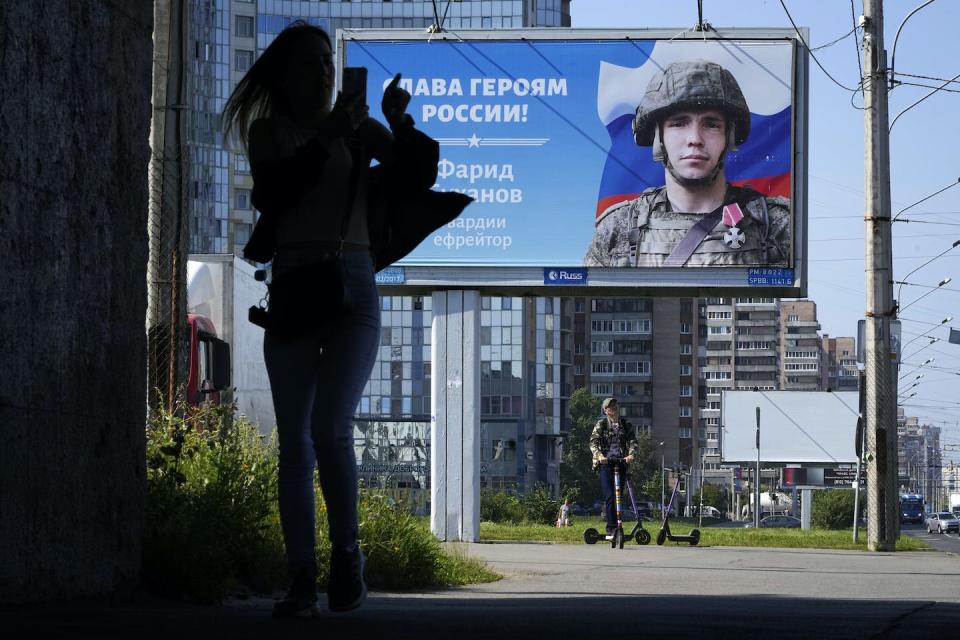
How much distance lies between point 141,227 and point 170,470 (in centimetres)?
155

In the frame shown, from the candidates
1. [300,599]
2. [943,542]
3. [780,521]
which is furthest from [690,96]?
[780,521]

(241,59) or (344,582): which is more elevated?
(241,59)

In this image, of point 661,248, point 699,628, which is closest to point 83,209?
point 699,628

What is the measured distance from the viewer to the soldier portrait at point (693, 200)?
19.3m

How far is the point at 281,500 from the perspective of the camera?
17.6 feet

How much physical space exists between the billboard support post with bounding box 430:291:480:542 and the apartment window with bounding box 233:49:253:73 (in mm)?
123755

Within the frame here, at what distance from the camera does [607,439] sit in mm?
18078

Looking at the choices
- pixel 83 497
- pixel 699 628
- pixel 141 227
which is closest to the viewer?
pixel 699 628

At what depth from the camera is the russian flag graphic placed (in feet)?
63.4

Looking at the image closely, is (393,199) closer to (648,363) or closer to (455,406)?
(455,406)

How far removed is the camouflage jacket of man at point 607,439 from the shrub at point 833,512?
53.3 metres

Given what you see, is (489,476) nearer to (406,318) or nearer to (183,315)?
(406,318)

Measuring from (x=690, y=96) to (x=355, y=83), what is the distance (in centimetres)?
1479

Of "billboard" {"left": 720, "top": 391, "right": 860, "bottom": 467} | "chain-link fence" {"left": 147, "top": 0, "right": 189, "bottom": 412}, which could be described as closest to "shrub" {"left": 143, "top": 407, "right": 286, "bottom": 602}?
"chain-link fence" {"left": 147, "top": 0, "right": 189, "bottom": 412}
